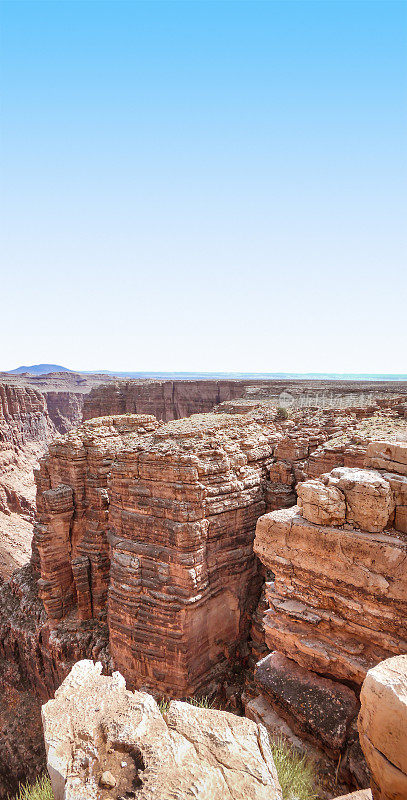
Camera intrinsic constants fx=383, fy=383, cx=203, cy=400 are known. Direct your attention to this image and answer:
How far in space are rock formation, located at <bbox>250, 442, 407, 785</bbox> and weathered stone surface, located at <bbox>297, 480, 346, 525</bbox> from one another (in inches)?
0.5

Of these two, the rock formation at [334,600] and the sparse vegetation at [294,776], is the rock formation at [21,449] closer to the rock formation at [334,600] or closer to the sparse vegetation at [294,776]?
the rock formation at [334,600]

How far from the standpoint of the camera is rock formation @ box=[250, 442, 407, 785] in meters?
4.62

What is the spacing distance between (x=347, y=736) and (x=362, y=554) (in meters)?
2.15

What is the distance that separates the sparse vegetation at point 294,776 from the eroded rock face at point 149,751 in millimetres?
1171

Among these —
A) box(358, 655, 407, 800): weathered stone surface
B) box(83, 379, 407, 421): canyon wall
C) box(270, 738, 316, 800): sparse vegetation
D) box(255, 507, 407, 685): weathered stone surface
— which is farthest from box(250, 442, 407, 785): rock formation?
box(83, 379, 407, 421): canyon wall

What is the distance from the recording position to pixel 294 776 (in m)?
4.02

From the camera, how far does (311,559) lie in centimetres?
518

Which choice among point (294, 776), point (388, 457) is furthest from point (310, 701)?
point (388, 457)

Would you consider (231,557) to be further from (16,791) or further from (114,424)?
(16,791)

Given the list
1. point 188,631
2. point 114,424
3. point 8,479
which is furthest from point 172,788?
point 8,479

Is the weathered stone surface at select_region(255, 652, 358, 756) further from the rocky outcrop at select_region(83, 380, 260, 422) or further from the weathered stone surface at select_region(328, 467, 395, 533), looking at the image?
the rocky outcrop at select_region(83, 380, 260, 422)

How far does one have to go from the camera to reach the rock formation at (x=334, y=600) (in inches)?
182

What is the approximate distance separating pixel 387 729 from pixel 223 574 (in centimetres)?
761

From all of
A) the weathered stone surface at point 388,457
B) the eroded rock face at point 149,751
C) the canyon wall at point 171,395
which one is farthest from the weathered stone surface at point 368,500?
the canyon wall at point 171,395
